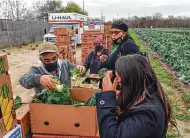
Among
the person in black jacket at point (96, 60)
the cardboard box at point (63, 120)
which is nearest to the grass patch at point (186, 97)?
the person in black jacket at point (96, 60)

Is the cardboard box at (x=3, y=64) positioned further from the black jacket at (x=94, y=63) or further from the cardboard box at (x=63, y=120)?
the black jacket at (x=94, y=63)

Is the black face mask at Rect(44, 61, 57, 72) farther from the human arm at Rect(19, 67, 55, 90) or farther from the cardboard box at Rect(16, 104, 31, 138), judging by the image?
the cardboard box at Rect(16, 104, 31, 138)

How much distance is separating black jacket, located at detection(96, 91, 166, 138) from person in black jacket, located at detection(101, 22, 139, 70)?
285 cm

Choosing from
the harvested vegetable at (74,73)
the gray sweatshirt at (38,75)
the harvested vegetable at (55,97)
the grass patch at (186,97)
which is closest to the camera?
the harvested vegetable at (55,97)

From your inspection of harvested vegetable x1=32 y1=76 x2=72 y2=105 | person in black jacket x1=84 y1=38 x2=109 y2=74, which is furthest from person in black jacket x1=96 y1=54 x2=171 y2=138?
person in black jacket x1=84 y1=38 x2=109 y2=74

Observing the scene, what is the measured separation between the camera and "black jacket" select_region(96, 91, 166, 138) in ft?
5.27

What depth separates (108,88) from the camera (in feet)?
6.05

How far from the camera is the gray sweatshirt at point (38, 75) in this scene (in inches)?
111

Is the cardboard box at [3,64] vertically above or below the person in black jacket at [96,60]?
above

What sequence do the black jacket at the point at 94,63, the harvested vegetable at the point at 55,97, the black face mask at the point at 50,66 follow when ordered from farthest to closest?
the black jacket at the point at 94,63 < the black face mask at the point at 50,66 < the harvested vegetable at the point at 55,97

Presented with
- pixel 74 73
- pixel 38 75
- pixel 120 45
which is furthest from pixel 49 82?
pixel 120 45

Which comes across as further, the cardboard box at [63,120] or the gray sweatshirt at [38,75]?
the gray sweatshirt at [38,75]

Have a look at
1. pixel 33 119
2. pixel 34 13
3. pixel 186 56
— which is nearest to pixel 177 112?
pixel 33 119

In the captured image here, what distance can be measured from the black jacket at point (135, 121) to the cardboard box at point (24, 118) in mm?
752
